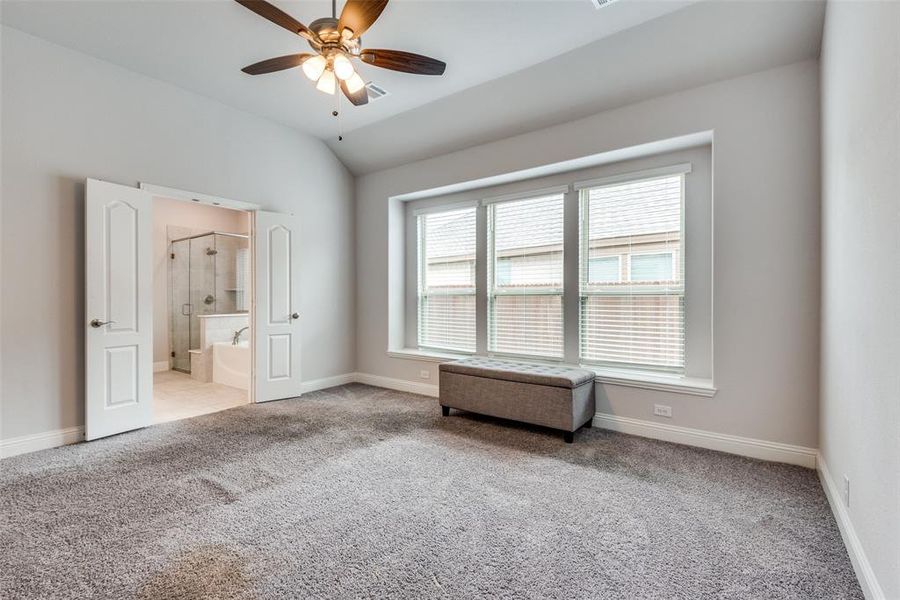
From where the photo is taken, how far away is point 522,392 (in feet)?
11.7

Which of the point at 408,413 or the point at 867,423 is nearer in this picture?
the point at 867,423

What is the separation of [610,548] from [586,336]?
239 centimetres

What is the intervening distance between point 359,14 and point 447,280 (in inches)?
131

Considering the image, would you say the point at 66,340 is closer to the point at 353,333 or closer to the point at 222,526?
the point at 222,526

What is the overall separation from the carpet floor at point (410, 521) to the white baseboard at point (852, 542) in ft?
0.16

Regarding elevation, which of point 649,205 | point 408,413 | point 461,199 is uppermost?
point 461,199

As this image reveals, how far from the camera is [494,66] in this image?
354 cm

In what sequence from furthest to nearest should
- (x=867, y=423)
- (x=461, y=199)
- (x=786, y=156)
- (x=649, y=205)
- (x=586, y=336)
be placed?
(x=461, y=199) < (x=586, y=336) < (x=649, y=205) < (x=786, y=156) < (x=867, y=423)

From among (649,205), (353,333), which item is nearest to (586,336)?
(649,205)

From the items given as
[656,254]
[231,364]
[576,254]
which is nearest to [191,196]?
[231,364]

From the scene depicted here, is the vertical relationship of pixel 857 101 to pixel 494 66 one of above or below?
below

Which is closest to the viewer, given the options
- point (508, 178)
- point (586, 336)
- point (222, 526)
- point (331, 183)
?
point (222, 526)

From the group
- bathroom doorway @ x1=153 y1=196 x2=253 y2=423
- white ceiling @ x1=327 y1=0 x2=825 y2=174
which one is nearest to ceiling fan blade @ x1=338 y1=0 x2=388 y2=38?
white ceiling @ x1=327 y1=0 x2=825 y2=174

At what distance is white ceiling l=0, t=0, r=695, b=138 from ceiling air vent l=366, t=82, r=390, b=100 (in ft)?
0.22
